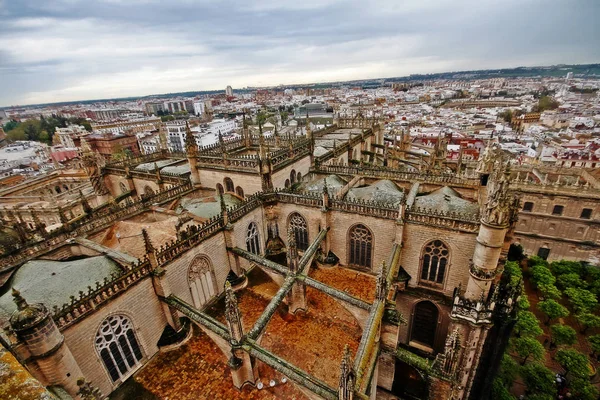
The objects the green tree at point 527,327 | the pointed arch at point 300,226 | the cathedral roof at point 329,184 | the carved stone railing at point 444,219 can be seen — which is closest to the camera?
the carved stone railing at point 444,219

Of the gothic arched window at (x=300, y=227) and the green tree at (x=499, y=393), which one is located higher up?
the gothic arched window at (x=300, y=227)

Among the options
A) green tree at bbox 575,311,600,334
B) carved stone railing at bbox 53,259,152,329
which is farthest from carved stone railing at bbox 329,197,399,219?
green tree at bbox 575,311,600,334

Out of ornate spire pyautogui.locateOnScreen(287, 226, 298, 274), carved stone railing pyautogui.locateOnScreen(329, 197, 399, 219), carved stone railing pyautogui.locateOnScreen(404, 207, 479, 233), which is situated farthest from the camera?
carved stone railing pyautogui.locateOnScreen(329, 197, 399, 219)

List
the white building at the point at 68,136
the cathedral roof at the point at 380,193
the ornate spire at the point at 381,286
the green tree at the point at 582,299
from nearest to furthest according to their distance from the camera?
the ornate spire at the point at 381,286, the cathedral roof at the point at 380,193, the green tree at the point at 582,299, the white building at the point at 68,136

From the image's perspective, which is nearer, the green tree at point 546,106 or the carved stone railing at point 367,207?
the carved stone railing at point 367,207

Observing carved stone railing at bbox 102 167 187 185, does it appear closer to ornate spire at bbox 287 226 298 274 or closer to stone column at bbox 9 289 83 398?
ornate spire at bbox 287 226 298 274

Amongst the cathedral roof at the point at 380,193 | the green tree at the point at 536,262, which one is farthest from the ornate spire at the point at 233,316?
the green tree at the point at 536,262

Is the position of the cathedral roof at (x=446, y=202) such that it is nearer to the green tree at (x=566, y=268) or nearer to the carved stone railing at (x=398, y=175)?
the carved stone railing at (x=398, y=175)

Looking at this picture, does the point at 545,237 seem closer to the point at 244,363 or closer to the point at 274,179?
the point at 274,179
